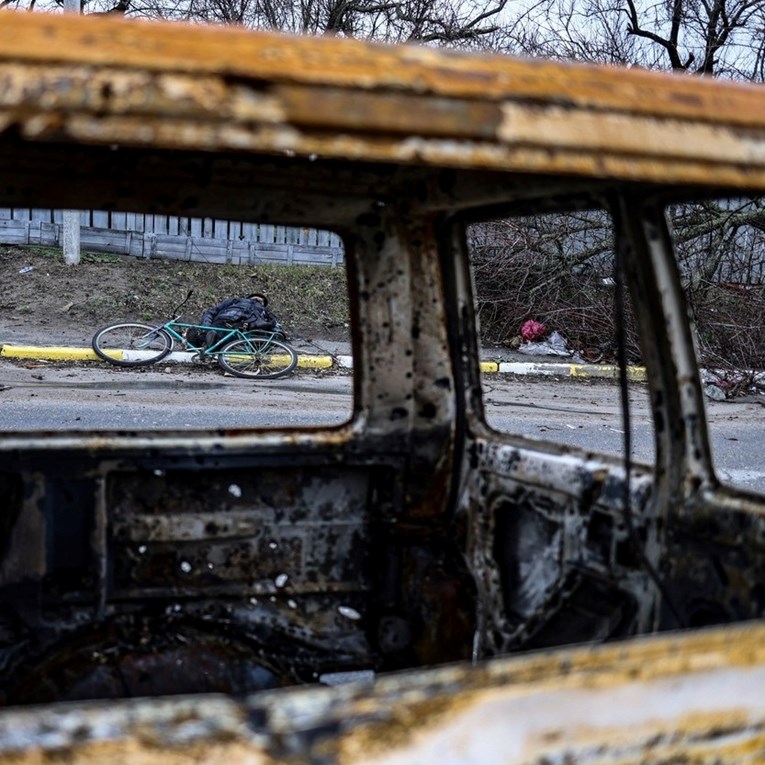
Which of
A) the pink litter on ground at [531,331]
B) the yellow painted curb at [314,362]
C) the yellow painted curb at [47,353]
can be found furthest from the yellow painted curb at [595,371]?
the yellow painted curb at [47,353]

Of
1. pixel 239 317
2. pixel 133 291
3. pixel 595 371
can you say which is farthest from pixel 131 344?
pixel 595 371

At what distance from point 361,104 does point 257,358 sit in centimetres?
1097

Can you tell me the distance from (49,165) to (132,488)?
34.7 inches

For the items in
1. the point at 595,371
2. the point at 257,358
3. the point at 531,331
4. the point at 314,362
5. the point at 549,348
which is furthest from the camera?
the point at 531,331

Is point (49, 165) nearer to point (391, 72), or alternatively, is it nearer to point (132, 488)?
point (132, 488)

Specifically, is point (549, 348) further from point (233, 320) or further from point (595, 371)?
point (233, 320)

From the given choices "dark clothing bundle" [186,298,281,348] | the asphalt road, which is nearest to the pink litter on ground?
the asphalt road

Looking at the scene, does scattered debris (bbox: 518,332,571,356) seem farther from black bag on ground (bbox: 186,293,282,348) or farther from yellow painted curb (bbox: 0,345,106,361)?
yellow painted curb (bbox: 0,345,106,361)

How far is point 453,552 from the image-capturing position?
2795 millimetres

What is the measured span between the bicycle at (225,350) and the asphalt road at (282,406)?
0.20 m

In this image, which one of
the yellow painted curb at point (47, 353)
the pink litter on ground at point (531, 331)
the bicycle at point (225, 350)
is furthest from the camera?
the pink litter on ground at point (531, 331)

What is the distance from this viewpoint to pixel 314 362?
12.7 m

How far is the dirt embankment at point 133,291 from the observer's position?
1475cm

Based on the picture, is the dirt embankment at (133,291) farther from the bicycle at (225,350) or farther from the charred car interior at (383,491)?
the charred car interior at (383,491)
